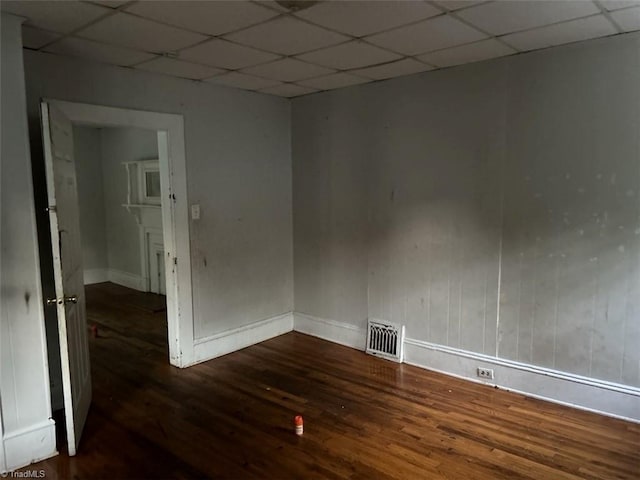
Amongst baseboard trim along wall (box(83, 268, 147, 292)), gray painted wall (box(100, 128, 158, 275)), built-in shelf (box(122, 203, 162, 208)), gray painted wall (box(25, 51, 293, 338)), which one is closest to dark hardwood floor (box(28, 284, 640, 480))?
gray painted wall (box(25, 51, 293, 338))

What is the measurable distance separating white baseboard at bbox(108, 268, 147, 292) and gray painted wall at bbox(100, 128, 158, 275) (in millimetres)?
61

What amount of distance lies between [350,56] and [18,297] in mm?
2506

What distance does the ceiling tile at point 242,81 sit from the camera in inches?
145

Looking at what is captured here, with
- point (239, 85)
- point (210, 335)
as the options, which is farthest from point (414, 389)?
point (239, 85)

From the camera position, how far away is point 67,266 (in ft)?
8.84

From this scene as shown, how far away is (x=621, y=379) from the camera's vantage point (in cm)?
295

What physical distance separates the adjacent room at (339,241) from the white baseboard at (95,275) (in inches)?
113

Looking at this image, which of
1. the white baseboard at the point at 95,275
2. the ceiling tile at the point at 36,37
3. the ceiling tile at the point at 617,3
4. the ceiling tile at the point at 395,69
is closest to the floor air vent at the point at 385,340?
the ceiling tile at the point at 395,69

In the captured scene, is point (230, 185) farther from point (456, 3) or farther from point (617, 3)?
point (617, 3)

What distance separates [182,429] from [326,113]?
2.93 m

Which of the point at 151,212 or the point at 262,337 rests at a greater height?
the point at 151,212

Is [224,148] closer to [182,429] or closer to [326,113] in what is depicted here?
[326,113]

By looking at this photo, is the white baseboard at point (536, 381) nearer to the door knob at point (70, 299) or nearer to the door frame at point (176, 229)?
the door frame at point (176, 229)

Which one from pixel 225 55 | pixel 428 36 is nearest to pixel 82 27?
pixel 225 55
